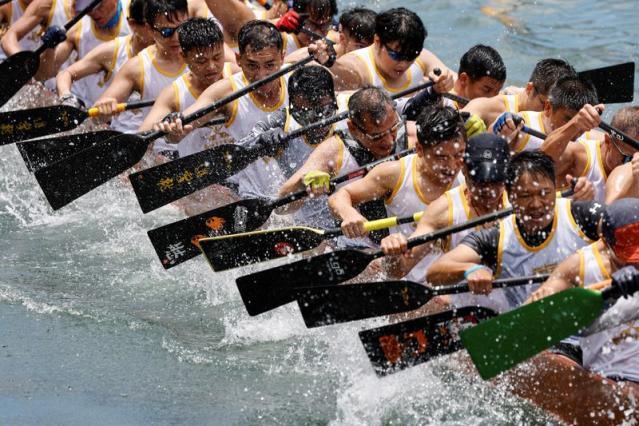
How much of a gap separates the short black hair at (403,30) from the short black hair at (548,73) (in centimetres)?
73

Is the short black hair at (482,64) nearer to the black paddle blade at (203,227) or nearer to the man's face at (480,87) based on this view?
the man's face at (480,87)

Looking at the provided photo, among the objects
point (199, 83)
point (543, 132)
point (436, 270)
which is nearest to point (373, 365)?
point (436, 270)

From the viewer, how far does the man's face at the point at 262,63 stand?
6.20 metres

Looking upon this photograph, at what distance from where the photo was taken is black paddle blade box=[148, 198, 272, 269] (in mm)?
5754

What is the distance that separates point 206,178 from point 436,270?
6.42 ft

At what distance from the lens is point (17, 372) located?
204 inches

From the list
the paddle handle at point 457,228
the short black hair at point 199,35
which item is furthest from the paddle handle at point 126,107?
the paddle handle at point 457,228

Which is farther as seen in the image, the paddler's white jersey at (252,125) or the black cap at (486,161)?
the paddler's white jersey at (252,125)

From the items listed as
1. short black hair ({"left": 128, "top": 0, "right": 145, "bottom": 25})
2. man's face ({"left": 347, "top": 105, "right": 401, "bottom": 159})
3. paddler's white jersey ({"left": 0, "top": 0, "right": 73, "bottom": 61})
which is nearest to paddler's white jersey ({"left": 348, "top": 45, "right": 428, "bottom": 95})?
man's face ({"left": 347, "top": 105, "right": 401, "bottom": 159})

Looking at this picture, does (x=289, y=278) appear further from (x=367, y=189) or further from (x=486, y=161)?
(x=486, y=161)

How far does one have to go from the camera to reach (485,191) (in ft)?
15.2

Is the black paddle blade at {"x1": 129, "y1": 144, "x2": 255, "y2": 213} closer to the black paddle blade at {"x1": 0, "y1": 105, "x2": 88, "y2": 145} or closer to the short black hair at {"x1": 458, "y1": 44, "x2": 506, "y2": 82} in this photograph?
the black paddle blade at {"x1": 0, "y1": 105, "x2": 88, "y2": 145}

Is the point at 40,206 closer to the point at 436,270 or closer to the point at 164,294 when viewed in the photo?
the point at 164,294

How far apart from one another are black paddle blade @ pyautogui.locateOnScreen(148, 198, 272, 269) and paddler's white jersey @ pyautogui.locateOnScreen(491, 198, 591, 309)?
1586mm
